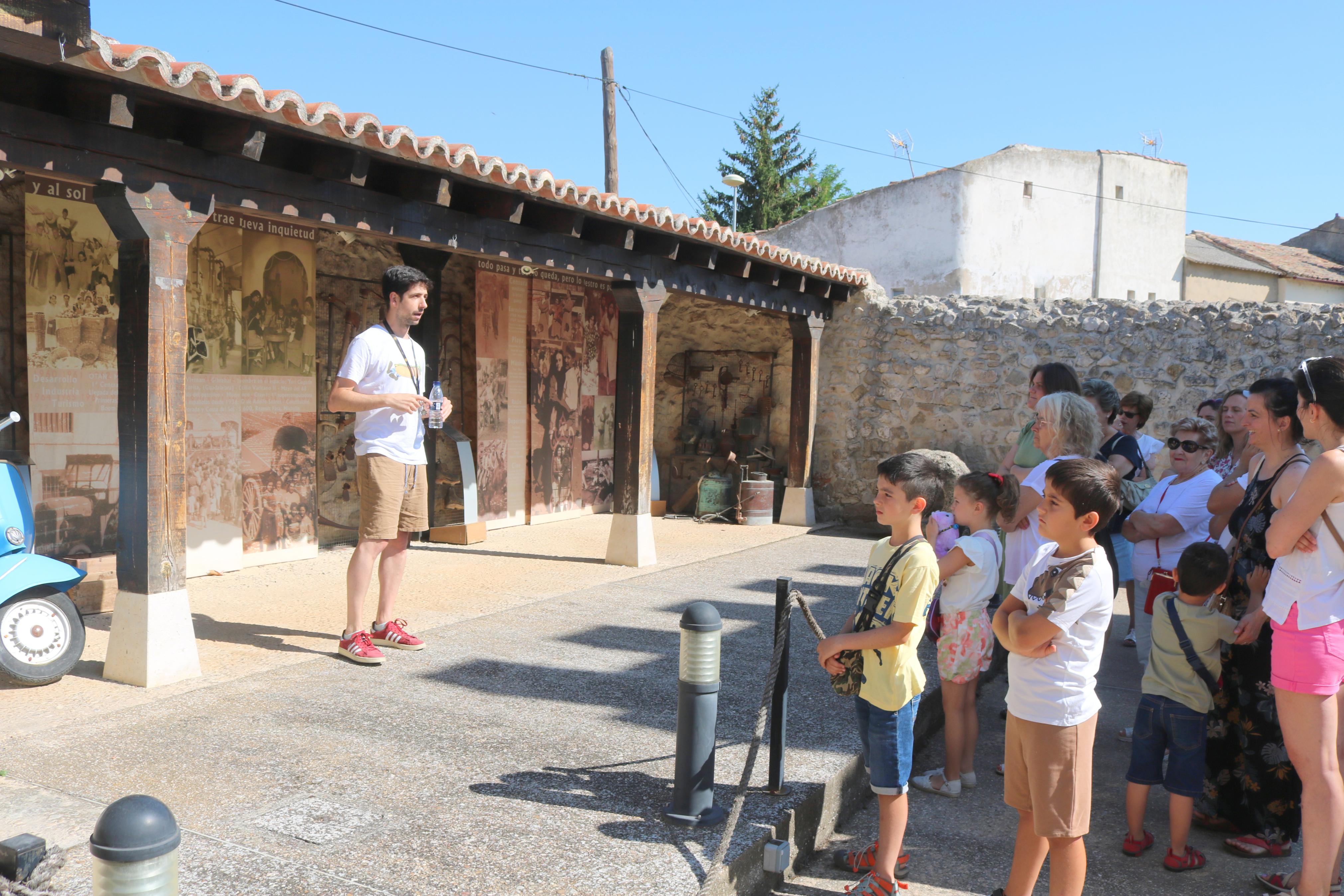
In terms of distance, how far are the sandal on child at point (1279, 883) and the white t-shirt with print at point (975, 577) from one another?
1.19 m

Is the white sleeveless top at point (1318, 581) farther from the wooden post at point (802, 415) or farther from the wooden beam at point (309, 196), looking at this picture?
the wooden post at point (802, 415)

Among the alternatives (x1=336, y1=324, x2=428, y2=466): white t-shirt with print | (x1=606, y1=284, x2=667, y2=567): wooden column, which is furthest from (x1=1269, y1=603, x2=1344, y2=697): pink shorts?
(x1=606, y1=284, x2=667, y2=567): wooden column

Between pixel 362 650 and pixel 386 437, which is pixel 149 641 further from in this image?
pixel 386 437

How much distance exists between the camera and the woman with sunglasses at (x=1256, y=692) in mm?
3096

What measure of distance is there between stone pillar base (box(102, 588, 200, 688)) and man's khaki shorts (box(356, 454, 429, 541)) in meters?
0.91

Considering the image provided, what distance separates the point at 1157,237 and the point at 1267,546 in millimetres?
25499

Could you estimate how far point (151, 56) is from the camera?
3771mm

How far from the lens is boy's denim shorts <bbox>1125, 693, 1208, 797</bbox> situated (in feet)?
10.3

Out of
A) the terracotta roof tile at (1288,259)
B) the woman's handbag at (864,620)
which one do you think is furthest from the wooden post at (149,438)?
the terracotta roof tile at (1288,259)

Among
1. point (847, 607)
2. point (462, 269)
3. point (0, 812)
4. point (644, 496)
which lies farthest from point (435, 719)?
point (462, 269)

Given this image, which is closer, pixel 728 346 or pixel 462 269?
pixel 462 269

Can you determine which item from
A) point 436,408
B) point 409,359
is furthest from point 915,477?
point 409,359

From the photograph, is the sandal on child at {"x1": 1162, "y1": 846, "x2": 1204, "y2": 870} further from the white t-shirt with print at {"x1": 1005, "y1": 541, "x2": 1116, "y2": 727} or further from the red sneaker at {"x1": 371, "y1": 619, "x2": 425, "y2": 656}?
the red sneaker at {"x1": 371, "y1": 619, "x2": 425, "y2": 656}

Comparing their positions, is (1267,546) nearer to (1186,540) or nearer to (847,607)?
(1186,540)
